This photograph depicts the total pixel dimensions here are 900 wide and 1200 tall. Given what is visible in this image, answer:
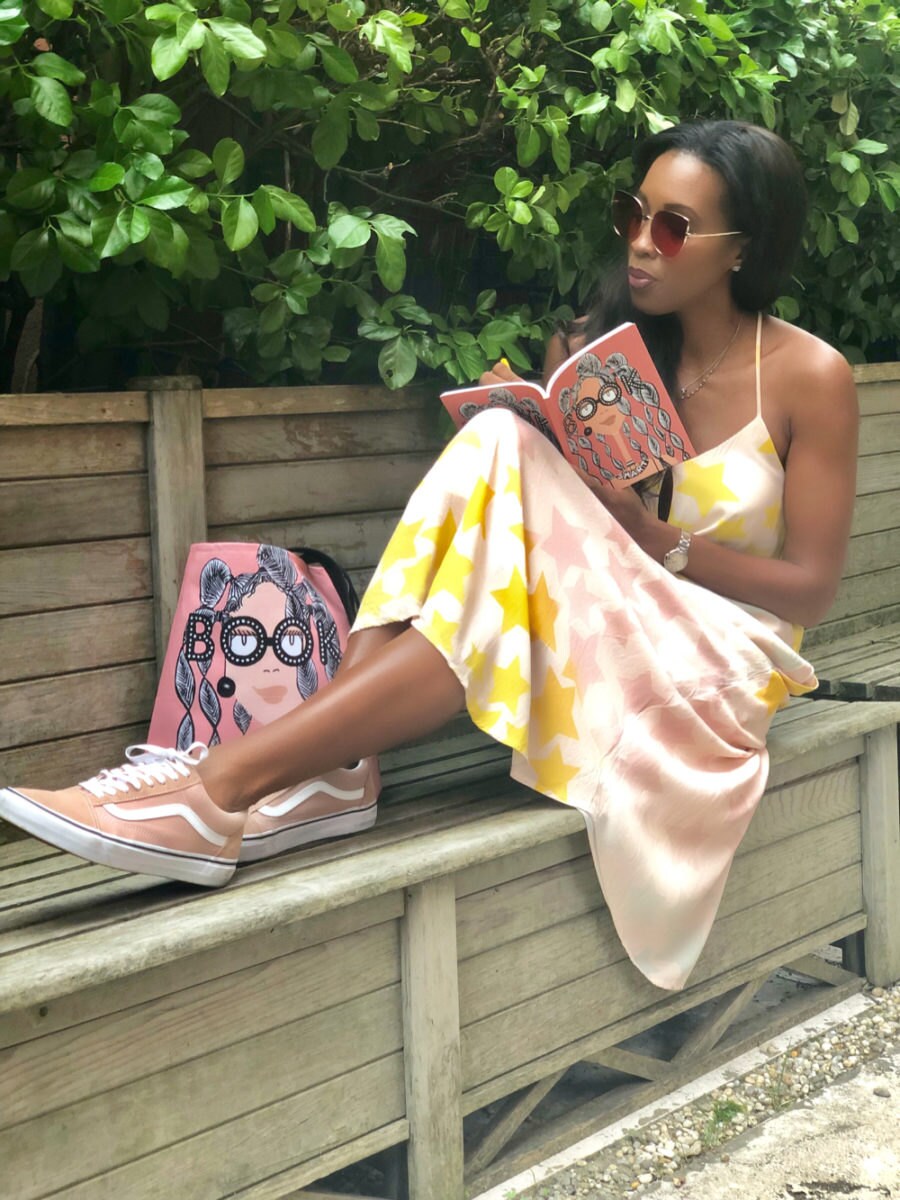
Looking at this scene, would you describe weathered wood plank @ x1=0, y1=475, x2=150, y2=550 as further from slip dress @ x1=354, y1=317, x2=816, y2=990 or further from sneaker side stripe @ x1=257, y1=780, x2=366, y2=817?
sneaker side stripe @ x1=257, y1=780, x2=366, y2=817

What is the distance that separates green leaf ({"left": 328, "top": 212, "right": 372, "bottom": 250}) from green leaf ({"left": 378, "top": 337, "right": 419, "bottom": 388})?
231mm

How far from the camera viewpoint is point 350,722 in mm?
2035

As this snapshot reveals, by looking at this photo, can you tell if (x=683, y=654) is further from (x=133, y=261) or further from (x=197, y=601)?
(x=133, y=261)

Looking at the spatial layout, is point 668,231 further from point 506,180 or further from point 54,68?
point 54,68

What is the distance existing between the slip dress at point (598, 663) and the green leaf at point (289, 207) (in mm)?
402

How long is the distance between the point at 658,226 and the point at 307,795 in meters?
1.18

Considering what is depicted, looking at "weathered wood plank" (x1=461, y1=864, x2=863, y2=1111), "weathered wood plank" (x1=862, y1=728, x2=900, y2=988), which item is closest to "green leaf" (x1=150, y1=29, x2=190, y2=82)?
"weathered wood plank" (x1=461, y1=864, x2=863, y2=1111)

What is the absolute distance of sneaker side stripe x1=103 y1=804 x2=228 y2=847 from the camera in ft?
6.01

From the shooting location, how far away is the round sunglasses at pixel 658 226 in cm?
250

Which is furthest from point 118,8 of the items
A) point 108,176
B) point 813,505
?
point 813,505

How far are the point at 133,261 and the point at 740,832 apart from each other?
4.42 ft

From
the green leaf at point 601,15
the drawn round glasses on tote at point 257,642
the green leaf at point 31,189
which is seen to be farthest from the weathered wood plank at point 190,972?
the green leaf at point 601,15

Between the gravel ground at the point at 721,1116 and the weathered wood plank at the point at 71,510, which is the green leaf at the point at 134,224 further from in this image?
the gravel ground at the point at 721,1116

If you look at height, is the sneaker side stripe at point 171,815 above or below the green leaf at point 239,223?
below
